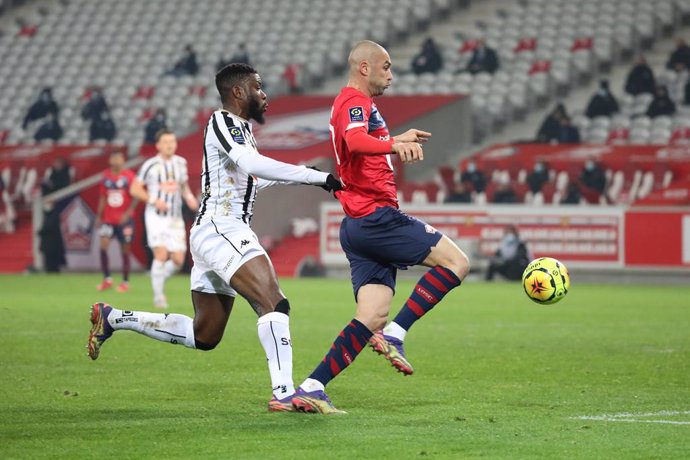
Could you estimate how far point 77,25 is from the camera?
37375 mm

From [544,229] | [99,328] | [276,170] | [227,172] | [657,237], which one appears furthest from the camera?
[544,229]

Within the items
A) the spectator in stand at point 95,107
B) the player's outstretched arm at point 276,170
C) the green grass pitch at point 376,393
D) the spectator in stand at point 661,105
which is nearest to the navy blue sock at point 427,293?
the green grass pitch at point 376,393

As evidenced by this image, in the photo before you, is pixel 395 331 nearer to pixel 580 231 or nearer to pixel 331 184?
pixel 331 184

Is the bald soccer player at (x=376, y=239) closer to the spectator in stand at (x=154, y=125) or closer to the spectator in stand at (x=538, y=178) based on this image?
the spectator in stand at (x=538, y=178)

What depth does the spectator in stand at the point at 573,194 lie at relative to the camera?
2467 centimetres

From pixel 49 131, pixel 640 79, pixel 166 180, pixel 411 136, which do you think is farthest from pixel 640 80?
pixel 411 136

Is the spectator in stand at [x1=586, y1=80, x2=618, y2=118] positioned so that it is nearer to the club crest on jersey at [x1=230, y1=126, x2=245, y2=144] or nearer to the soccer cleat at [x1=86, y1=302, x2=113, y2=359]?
the soccer cleat at [x1=86, y1=302, x2=113, y2=359]

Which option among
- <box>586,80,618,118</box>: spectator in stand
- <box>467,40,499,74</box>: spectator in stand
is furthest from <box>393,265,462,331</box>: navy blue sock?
<box>467,40,499,74</box>: spectator in stand

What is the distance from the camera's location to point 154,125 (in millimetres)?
30922

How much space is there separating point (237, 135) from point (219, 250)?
0.67 m

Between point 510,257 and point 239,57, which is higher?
point 239,57

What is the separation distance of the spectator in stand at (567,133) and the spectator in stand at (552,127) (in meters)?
0.07

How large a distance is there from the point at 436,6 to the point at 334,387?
2591 centimetres

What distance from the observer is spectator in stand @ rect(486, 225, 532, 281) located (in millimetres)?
23781
